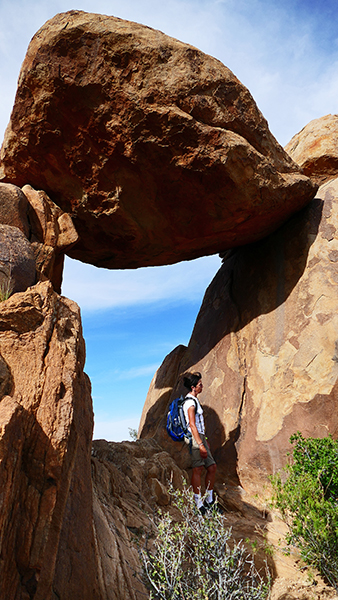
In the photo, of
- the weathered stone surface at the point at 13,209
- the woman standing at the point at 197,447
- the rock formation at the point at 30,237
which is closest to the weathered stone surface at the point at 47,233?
the rock formation at the point at 30,237

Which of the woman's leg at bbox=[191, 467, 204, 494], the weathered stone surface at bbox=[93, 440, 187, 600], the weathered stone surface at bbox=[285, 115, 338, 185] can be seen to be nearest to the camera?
the weathered stone surface at bbox=[93, 440, 187, 600]

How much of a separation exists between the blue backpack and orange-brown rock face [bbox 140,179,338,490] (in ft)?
4.15

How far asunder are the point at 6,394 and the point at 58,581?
150cm

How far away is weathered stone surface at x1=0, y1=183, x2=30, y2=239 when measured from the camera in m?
5.47

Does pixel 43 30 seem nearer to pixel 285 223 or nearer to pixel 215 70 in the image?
pixel 215 70

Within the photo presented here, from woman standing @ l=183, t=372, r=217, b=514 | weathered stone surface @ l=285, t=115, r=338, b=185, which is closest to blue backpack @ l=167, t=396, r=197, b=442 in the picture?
woman standing @ l=183, t=372, r=217, b=514

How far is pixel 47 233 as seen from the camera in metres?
6.04

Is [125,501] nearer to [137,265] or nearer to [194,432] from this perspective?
[194,432]

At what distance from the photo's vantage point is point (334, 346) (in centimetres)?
722

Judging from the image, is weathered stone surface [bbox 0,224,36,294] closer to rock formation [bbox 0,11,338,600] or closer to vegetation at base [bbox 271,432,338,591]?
rock formation [bbox 0,11,338,600]

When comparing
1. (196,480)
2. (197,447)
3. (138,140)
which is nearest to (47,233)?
(138,140)

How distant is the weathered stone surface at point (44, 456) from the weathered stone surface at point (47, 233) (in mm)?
1063

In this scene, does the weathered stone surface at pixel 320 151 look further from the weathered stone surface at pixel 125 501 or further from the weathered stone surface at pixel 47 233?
the weathered stone surface at pixel 125 501

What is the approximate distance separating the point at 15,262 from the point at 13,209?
112cm
